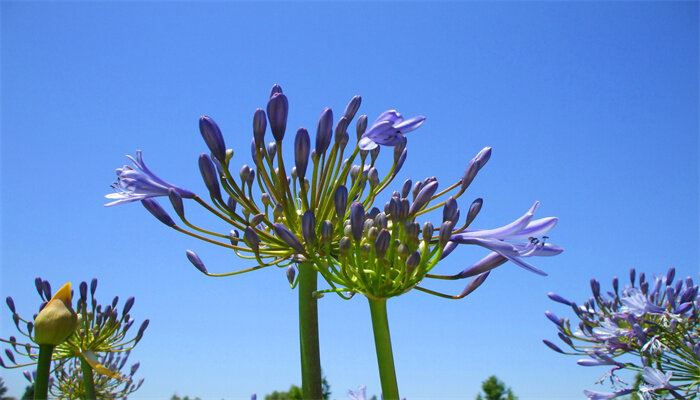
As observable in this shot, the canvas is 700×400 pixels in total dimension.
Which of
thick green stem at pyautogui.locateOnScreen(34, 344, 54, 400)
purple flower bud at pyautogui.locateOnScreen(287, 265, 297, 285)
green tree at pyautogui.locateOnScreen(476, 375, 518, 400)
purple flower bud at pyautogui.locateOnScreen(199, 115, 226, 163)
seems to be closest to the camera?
thick green stem at pyautogui.locateOnScreen(34, 344, 54, 400)

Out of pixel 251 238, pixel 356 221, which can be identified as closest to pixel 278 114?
pixel 251 238

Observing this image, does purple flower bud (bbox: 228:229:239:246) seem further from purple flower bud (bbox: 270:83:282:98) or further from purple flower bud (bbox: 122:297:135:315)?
purple flower bud (bbox: 122:297:135:315)

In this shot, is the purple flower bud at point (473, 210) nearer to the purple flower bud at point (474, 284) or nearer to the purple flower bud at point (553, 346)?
the purple flower bud at point (474, 284)

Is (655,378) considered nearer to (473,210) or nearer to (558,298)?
(558,298)

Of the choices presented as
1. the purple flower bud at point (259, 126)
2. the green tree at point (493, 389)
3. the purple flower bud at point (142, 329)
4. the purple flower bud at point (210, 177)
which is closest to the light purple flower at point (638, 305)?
the purple flower bud at point (142, 329)

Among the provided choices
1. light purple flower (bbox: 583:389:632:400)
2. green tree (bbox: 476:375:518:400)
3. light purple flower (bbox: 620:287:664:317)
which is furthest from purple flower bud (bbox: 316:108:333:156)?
green tree (bbox: 476:375:518:400)

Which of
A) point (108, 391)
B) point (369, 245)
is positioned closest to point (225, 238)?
point (369, 245)
